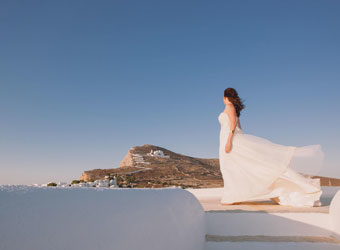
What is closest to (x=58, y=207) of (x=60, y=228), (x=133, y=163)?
(x=60, y=228)

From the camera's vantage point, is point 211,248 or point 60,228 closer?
point 60,228

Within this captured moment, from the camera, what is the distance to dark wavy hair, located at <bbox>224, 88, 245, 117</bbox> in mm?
4680

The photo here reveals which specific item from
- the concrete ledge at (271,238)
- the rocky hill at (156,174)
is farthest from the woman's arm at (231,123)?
the rocky hill at (156,174)

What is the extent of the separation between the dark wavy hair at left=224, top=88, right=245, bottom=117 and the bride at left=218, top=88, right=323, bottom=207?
10cm

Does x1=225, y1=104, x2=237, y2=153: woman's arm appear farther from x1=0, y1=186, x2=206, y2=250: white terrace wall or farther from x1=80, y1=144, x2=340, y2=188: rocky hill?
x1=80, y1=144, x2=340, y2=188: rocky hill

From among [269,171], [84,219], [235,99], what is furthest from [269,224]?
[84,219]

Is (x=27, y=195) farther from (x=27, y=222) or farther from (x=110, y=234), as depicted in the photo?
(x=110, y=234)

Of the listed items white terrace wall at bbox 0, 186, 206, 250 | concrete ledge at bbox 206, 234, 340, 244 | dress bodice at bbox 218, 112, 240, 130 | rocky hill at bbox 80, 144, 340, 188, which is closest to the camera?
white terrace wall at bbox 0, 186, 206, 250

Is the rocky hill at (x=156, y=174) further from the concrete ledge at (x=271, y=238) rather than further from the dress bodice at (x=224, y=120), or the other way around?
the concrete ledge at (x=271, y=238)

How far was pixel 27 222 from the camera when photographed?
0.81 metres

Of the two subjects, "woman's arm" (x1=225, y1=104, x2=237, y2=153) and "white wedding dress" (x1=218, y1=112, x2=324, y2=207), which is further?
"woman's arm" (x1=225, y1=104, x2=237, y2=153)

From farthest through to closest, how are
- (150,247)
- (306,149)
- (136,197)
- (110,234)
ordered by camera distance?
(306,149) < (136,197) < (150,247) < (110,234)

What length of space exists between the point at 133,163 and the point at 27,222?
16.6 meters

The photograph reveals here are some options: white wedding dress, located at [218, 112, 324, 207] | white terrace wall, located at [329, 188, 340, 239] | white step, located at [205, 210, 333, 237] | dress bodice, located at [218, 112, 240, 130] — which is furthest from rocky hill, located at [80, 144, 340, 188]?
white terrace wall, located at [329, 188, 340, 239]
